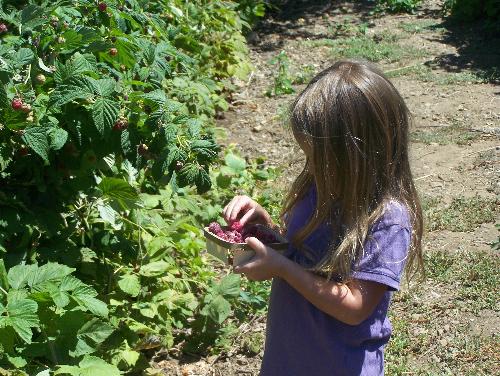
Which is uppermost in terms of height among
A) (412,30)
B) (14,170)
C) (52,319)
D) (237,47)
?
(14,170)

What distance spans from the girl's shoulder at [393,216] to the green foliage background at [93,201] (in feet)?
2.65

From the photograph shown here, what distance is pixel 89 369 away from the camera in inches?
104

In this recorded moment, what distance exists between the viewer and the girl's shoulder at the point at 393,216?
204 centimetres

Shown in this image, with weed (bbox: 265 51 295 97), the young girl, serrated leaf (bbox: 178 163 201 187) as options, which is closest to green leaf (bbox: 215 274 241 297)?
serrated leaf (bbox: 178 163 201 187)

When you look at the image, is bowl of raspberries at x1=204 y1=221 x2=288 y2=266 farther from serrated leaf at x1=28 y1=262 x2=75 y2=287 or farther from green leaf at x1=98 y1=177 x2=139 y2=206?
green leaf at x1=98 y1=177 x2=139 y2=206

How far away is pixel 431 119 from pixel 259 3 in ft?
11.1

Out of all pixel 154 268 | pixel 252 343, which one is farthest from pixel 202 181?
pixel 252 343

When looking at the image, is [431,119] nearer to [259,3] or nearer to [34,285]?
[259,3]

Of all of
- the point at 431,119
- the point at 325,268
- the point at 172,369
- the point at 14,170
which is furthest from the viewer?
the point at 431,119

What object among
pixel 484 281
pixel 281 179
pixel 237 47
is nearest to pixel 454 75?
pixel 237 47

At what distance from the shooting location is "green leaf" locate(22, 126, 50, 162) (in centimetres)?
254

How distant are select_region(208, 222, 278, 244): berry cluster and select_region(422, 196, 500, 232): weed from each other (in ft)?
8.93

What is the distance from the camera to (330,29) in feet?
33.4

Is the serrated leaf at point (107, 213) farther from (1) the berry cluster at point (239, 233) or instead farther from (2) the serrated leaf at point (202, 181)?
(1) the berry cluster at point (239, 233)
